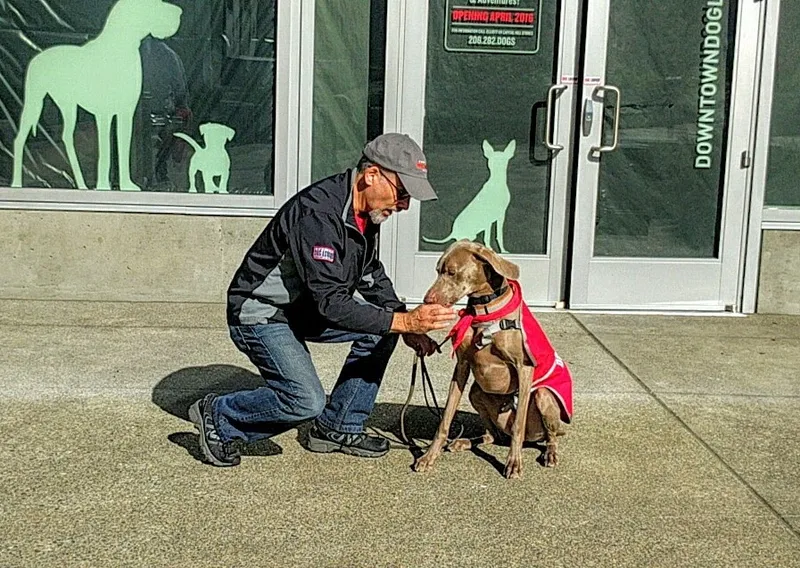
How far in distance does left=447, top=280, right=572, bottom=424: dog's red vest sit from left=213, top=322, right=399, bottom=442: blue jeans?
35cm

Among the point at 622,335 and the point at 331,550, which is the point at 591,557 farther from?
the point at 622,335

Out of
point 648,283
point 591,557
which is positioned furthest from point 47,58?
point 591,557

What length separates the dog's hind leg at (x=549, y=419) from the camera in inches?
177

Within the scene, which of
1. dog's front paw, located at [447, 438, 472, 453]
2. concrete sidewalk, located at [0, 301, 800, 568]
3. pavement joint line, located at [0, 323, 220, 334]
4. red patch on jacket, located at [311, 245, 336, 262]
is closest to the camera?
concrete sidewalk, located at [0, 301, 800, 568]

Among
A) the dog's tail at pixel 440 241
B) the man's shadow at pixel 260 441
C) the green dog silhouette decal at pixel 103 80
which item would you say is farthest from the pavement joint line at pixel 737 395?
the green dog silhouette decal at pixel 103 80

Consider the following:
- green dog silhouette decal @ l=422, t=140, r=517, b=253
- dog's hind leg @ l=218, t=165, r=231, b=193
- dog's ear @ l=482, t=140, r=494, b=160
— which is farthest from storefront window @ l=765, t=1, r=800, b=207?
dog's hind leg @ l=218, t=165, r=231, b=193

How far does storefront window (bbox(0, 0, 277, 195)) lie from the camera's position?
Answer: 747 cm

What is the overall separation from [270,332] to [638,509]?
5.35 ft

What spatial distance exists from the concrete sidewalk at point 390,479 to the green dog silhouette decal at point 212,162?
154cm

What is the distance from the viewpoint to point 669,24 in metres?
7.50

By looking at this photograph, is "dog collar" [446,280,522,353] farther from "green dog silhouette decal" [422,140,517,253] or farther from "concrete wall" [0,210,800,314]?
"concrete wall" [0,210,800,314]

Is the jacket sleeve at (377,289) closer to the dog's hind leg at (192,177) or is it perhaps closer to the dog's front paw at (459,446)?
the dog's front paw at (459,446)

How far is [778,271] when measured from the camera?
7758 millimetres

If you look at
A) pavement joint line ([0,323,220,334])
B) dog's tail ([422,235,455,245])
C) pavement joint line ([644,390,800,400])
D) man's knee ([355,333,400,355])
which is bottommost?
pavement joint line ([644,390,800,400])
